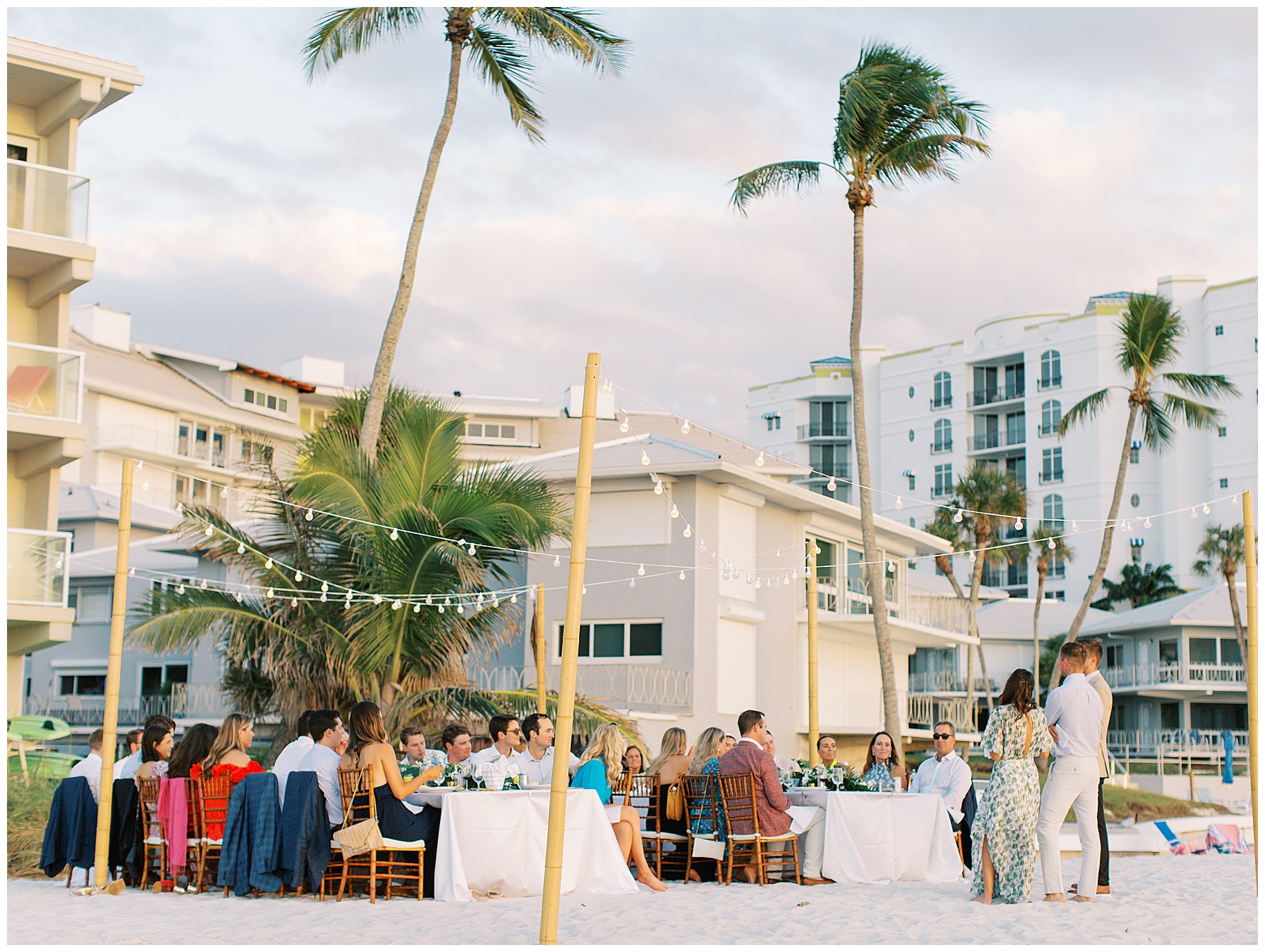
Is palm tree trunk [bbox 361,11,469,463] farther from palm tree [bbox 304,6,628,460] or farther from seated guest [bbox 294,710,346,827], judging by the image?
seated guest [bbox 294,710,346,827]

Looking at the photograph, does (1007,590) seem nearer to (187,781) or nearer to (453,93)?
(453,93)

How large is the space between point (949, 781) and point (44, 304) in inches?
599

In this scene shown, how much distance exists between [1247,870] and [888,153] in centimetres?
1452

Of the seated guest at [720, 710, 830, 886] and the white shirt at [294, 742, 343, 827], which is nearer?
the white shirt at [294, 742, 343, 827]

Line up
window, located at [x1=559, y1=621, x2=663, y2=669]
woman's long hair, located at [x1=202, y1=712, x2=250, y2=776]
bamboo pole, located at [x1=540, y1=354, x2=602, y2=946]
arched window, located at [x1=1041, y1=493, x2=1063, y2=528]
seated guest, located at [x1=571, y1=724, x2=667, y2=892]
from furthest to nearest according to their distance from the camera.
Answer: arched window, located at [x1=1041, y1=493, x2=1063, y2=528] → window, located at [x1=559, y1=621, x2=663, y2=669] → seated guest, located at [x1=571, y1=724, x2=667, y2=892] → woman's long hair, located at [x1=202, y1=712, x2=250, y2=776] → bamboo pole, located at [x1=540, y1=354, x2=602, y2=946]

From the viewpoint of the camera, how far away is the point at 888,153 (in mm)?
23969

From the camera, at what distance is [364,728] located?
10.1 metres

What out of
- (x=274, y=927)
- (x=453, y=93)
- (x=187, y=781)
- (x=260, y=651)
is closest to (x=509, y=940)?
(x=274, y=927)

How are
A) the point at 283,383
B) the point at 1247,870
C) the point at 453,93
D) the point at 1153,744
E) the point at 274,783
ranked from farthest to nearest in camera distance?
the point at 283,383
the point at 1153,744
the point at 453,93
the point at 1247,870
the point at 274,783

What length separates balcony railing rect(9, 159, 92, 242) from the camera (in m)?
19.2

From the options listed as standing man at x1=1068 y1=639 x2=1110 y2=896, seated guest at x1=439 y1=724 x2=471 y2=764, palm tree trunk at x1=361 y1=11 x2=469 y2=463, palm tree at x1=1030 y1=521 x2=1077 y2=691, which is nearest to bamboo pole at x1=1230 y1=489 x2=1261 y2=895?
standing man at x1=1068 y1=639 x2=1110 y2=896

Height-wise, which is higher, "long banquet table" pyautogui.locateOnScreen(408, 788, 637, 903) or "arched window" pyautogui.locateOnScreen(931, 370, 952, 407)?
"arched window" pyautogui.locateOnScreen(931, 370, 952, 407)

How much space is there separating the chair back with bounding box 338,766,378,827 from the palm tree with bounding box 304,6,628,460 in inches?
505

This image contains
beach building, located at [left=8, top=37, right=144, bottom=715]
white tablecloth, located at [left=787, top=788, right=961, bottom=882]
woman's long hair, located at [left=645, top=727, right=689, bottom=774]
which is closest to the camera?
white tablecloth, located at [left=787, top=788, right=961, bottom=882]
